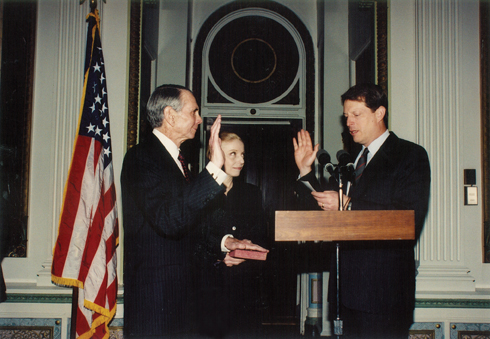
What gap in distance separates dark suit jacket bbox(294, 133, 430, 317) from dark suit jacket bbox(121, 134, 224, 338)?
3.24 ft

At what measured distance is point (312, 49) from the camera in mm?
4816

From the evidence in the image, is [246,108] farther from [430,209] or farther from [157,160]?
[157,160]

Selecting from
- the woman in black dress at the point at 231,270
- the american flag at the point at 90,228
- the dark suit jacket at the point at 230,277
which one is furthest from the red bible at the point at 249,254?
the american flag at the point at 90,228

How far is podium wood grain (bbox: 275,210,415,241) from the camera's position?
1534 mm

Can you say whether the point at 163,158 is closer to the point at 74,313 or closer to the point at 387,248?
the point at 387,248

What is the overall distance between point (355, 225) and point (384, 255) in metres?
0.66

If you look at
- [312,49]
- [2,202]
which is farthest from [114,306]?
[312,49]

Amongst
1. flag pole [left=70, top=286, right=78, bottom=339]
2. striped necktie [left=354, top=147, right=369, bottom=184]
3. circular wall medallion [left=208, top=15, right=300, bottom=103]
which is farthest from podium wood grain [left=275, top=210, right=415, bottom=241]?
circular wall medallion [left=208, top=15, right=300, bottom=103]

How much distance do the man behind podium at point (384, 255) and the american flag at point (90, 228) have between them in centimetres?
168

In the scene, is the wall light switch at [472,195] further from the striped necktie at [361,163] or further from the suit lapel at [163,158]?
the suit lapel at [163,158]

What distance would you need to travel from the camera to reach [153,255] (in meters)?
1.88

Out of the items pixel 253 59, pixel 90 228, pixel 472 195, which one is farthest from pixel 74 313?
pixel 253 59

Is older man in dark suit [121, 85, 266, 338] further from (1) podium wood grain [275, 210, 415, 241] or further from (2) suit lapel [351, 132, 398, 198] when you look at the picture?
(2) suit lapel [351, 132, 398, 198]

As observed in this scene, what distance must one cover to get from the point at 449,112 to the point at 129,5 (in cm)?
300
